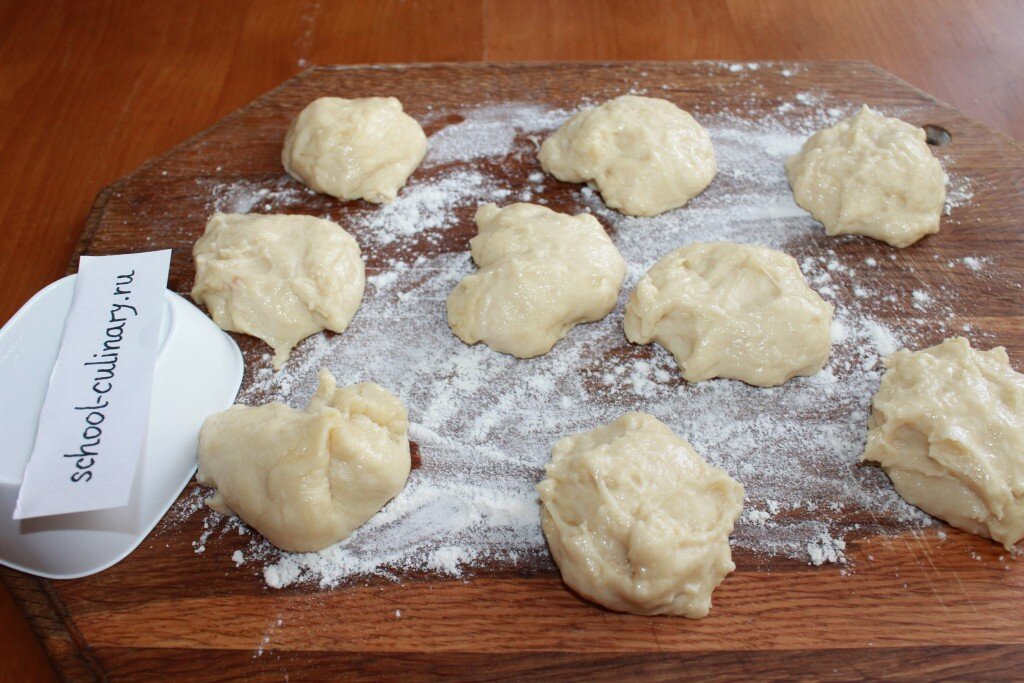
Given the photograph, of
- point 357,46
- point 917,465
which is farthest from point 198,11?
point 917,465

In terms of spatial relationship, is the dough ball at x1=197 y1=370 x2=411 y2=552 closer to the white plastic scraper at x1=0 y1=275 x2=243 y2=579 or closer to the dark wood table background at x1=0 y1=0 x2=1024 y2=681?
the white plastic scraper at x1=0 y1=275 x2=243 y2=579

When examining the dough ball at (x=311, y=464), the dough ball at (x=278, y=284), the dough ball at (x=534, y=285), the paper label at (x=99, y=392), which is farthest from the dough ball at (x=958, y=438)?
the paper label at (x=99, y=392)

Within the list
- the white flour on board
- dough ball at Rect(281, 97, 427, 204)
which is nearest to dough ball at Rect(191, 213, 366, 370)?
the white flour on board

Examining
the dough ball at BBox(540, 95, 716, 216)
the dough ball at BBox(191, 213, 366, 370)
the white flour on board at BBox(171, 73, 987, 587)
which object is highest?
the dough ball at BBox(540, 95, 716, 216)

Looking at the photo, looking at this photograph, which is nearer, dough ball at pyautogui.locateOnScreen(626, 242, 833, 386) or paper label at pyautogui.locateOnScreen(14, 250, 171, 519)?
paper label at pyautogui.locateOnScreen(14, 250, 171, 519)

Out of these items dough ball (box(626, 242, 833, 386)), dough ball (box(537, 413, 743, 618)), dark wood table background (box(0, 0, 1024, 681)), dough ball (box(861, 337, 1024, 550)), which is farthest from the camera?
dark wood table background (box(0, 0, 1024, 681))

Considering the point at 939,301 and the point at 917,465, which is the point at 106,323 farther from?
the point at 939,301
